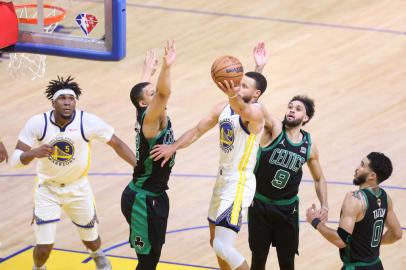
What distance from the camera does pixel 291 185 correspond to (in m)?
8.86

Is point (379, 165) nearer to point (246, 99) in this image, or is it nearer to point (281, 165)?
point (281, 165)

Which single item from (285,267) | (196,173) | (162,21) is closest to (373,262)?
(285,267)

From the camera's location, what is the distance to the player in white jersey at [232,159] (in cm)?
843

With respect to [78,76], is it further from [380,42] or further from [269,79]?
[380,42]

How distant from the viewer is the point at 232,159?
8734 millimetres

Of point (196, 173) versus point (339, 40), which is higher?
point (339, 40)

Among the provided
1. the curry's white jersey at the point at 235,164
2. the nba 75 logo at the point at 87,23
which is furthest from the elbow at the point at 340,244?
the nba 75 logo at the point at 87,23

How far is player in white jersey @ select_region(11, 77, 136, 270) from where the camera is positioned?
30.1ft

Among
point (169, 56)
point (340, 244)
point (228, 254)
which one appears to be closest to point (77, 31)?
point (169, 56)

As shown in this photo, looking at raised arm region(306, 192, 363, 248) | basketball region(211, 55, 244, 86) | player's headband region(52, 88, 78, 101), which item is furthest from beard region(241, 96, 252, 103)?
player's headband region(52, 88, 78, 101)

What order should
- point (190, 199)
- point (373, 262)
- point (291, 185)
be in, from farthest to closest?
1. point (190, 199)
2. point (291, 185)
3. point (373, 262)

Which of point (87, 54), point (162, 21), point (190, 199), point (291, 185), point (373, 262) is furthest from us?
point (162, 21)

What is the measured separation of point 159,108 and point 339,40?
8291mm

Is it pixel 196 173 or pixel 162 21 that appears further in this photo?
pixel 162 21
